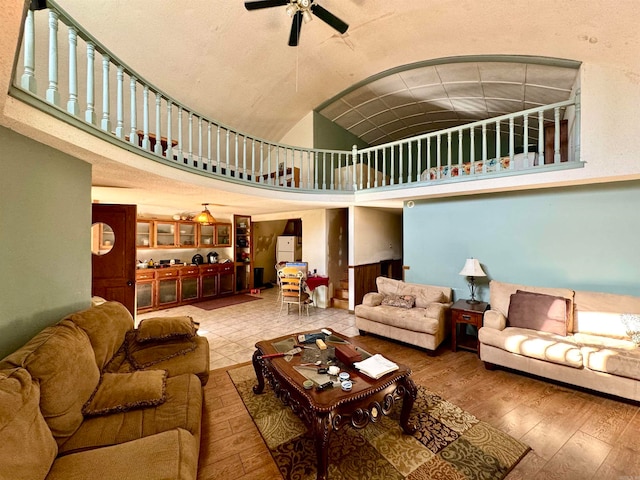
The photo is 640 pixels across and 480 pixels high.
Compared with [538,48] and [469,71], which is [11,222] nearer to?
[538,48]

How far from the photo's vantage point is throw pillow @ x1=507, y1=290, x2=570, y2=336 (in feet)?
9.60

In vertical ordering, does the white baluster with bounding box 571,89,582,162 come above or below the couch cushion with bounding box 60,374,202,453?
above

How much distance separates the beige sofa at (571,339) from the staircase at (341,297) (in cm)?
313

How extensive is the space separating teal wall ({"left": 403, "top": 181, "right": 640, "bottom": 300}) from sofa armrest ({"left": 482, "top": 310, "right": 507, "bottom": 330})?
95 cm

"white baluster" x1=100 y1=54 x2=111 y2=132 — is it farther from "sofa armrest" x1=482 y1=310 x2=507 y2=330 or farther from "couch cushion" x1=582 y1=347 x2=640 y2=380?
"couch cushion" x1=582 y1=347 x2=640 y2=380

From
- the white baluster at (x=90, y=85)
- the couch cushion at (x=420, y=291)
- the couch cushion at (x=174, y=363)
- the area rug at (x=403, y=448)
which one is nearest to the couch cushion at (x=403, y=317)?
the couch cushion at (x=420, y=291)

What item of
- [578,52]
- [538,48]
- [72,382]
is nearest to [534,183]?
[578,52]

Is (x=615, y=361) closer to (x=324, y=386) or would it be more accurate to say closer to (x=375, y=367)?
(x=375, y=367)

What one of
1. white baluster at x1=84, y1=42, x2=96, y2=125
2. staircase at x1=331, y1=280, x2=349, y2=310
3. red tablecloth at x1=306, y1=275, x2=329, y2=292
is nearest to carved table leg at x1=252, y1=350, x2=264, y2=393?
white baluster at x1=84, y1=42, x2=96, y2=125

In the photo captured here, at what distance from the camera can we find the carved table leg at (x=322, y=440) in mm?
1555

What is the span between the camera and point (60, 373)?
57.5 inches

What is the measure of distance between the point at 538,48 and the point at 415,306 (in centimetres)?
393

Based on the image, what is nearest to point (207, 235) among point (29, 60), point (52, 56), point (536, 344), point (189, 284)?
point (189, 284)

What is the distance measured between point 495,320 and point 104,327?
396 centimetres
